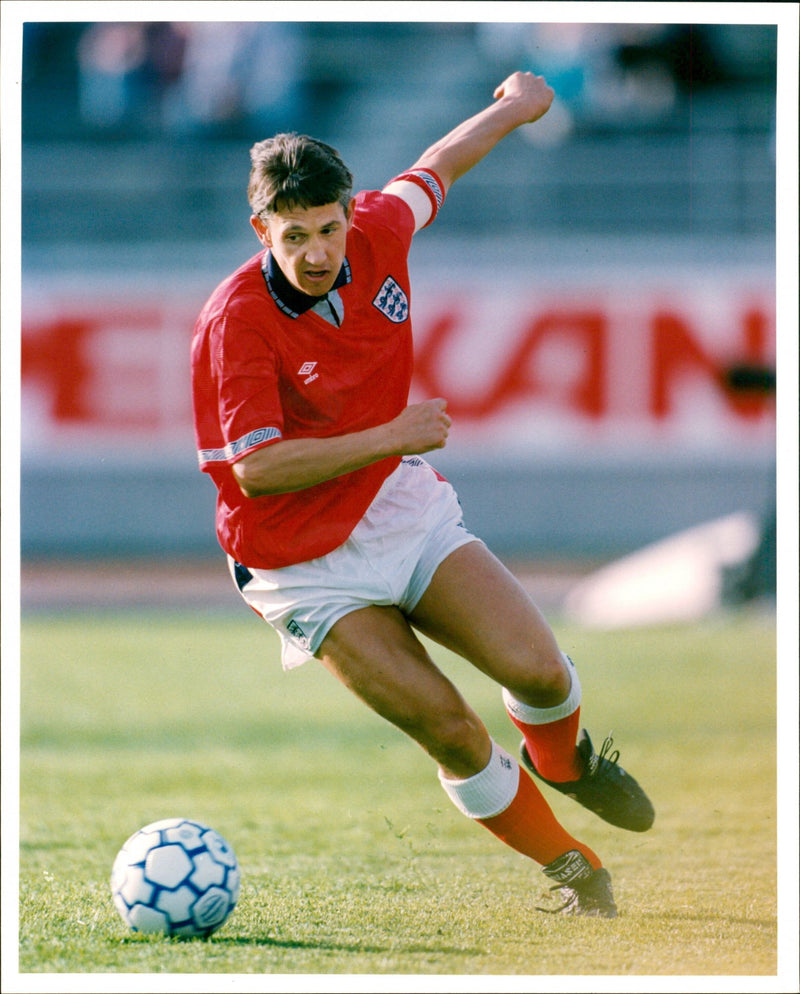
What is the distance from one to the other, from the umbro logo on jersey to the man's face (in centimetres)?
21

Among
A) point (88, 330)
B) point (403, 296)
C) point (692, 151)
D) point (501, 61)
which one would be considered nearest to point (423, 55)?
point (501, 61)

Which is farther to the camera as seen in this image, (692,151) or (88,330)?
(692,151)

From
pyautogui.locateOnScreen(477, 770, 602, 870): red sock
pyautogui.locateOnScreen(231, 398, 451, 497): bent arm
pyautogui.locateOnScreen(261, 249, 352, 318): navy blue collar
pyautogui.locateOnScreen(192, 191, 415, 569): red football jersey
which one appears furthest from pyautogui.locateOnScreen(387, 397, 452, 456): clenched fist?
pyautogui.locateOnScreen(477, 770, 602, 870): red sock

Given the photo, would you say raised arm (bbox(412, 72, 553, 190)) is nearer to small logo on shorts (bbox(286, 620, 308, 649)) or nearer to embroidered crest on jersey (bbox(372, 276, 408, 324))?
embroidered crest on jersey (bbox(372, 276, 408, 324))

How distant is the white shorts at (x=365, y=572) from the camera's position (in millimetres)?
3916

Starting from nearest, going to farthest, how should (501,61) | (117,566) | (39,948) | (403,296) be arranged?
(39,948) < (403,296) < (117,566) < (501,61)

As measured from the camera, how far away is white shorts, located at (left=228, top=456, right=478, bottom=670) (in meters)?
3.92

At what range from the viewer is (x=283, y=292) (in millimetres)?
3773

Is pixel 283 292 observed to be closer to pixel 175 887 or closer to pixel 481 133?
pixel 481 133

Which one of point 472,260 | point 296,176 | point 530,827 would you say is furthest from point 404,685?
Result: point 472,260

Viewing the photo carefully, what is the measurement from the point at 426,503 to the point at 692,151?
14851mm

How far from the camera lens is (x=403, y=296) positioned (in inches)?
161

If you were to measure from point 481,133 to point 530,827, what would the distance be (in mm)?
2296

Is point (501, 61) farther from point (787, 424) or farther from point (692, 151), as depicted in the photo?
point (787, 424)
